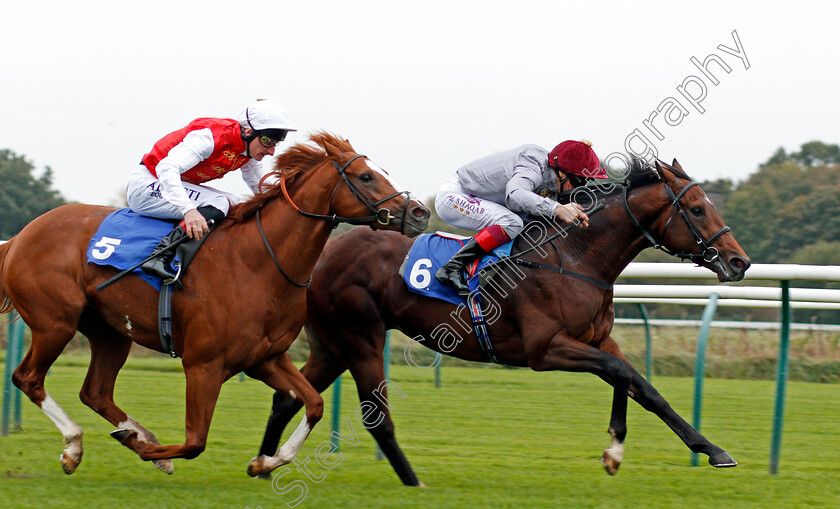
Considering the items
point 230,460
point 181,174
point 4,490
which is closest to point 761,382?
point 230,460

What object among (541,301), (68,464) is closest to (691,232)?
(541,301)

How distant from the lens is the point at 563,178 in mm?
5652

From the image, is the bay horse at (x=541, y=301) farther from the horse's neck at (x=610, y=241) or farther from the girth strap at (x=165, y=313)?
the girth strap at (x=165, y=313)

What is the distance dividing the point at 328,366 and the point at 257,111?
1.69 meters

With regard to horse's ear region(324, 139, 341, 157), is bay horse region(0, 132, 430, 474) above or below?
below

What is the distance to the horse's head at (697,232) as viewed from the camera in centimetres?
511

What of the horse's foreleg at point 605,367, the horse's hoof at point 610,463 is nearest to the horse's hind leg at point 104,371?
the horse's foreleg at point 605,367

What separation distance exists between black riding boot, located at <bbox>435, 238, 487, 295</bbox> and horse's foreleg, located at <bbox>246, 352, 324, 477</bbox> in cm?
101

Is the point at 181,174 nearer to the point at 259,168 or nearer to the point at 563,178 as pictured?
the point at 259,168

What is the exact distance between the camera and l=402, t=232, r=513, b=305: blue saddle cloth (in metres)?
5.46

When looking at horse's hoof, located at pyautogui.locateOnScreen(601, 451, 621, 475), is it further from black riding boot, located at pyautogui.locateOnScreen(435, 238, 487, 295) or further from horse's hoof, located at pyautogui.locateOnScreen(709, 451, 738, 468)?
black riding boot, located at pyautogui.locateOnScreen(435, 238, 487, 295)

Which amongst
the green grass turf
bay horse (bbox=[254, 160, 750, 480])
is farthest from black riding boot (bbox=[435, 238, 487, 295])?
the green grass turf

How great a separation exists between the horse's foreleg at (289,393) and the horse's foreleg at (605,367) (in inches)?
50.4

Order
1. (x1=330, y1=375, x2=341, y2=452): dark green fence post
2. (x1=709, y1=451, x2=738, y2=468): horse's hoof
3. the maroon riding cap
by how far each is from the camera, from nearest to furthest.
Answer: (x1=709, y1=451, x2=738, y2=468): horse's hoof < the maroon riding cap < (x1=330, y1=375, x2=341, y2=452): dark green fence post
